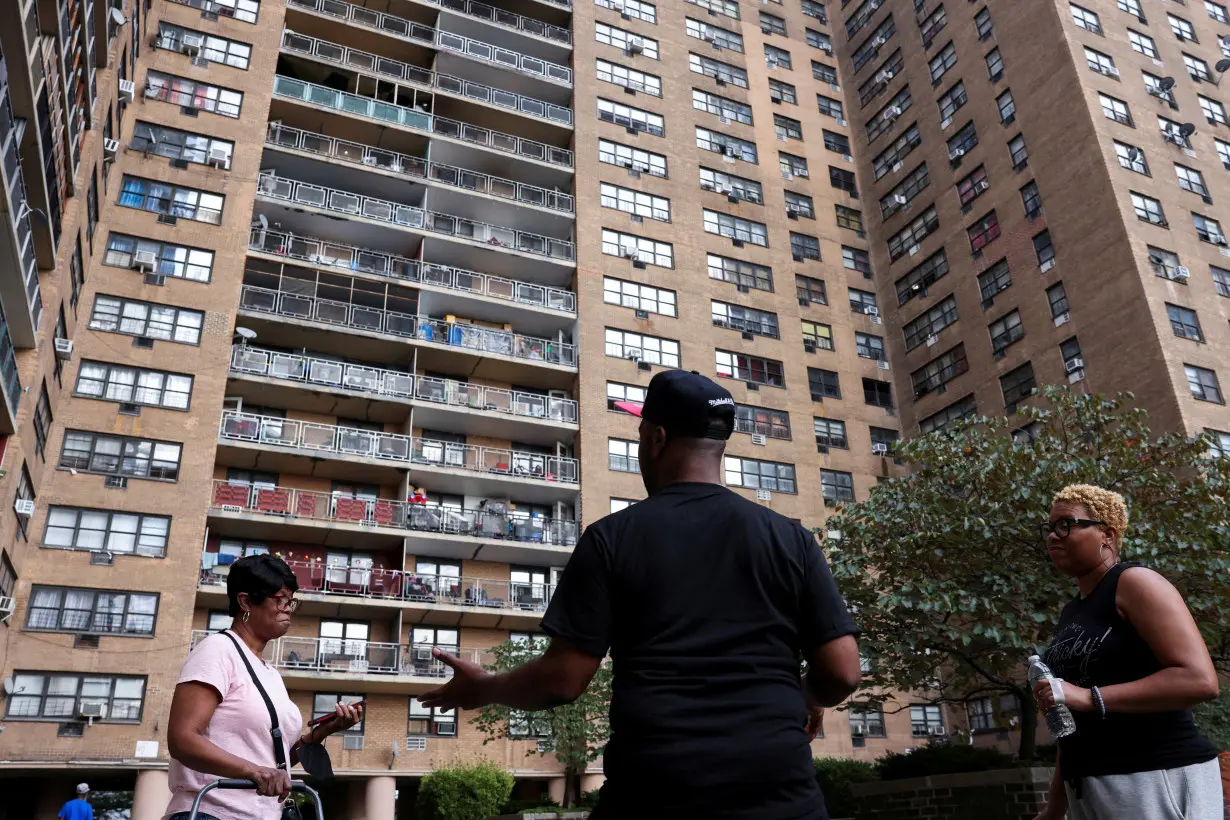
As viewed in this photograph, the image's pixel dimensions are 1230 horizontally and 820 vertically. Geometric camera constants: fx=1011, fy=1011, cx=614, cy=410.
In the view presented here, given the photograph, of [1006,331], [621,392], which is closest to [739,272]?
[621,392]

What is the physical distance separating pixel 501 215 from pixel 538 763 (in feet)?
74.3

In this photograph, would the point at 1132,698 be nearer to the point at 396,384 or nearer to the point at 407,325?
the point at 396,384

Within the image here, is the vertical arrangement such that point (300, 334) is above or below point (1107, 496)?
above

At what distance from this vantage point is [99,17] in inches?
1134

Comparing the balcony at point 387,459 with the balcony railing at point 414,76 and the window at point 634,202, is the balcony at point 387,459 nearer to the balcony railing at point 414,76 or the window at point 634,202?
the window at point 634,202

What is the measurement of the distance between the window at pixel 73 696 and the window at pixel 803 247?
34487 mm

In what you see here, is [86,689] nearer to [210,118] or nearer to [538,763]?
[538,763]

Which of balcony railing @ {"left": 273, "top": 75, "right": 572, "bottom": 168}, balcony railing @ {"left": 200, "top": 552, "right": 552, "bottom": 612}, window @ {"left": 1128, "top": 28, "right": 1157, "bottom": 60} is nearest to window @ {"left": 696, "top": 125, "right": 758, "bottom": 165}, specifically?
balcony railing @ {"left": 273, "top": 75, "right": 572, "bottom": 168}

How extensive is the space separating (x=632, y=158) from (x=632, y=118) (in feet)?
7.82

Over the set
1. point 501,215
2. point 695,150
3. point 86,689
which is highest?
point 695,150

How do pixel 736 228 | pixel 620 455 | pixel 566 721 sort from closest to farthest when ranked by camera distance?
pixel 566 721, pixel 620 455, pixel 736 228

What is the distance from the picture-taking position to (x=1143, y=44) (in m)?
47.0

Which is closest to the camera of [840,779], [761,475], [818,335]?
[840,779]

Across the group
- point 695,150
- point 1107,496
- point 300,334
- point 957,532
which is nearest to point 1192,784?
point 1107,496
